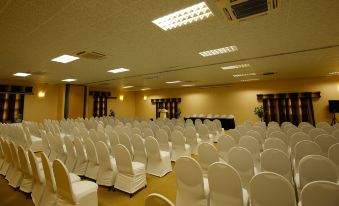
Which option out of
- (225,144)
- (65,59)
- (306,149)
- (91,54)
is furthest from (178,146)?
(65,59)

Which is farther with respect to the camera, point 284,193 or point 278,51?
point 278,51

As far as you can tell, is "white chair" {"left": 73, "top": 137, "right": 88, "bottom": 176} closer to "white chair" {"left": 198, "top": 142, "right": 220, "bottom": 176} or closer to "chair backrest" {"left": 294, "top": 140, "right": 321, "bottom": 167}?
"white chair" {"left": 198, "top": 142, "right": 220, "bottom": 176}

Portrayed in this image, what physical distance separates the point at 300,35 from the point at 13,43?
765 centimetres

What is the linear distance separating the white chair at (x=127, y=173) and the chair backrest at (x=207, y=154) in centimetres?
131

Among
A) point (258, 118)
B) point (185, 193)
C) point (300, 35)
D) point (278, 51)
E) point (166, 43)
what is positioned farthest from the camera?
point (258, 118)

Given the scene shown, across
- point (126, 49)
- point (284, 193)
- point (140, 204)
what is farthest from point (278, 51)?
point (140, 204)

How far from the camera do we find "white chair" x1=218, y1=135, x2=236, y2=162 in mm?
4039

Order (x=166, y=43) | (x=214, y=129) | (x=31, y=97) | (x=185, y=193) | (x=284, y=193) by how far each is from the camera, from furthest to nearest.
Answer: (x=31, y=97) < (x=214, y=129) < (x=166, y=43) < (x=185, y=193) < (x=284, y=193)

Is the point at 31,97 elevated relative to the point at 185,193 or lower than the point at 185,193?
elevated

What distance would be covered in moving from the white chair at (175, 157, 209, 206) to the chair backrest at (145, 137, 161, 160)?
69.6 inches

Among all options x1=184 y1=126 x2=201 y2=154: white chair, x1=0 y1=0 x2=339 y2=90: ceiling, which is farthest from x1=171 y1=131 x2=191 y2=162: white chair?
x1=0 y1=0 x2=339 y2=90: ceiling

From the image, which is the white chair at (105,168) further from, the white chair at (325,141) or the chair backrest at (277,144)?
the white chair at (325,141)

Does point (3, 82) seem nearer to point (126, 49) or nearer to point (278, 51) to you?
point (126, 49)

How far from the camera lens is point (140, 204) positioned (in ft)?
10.2
